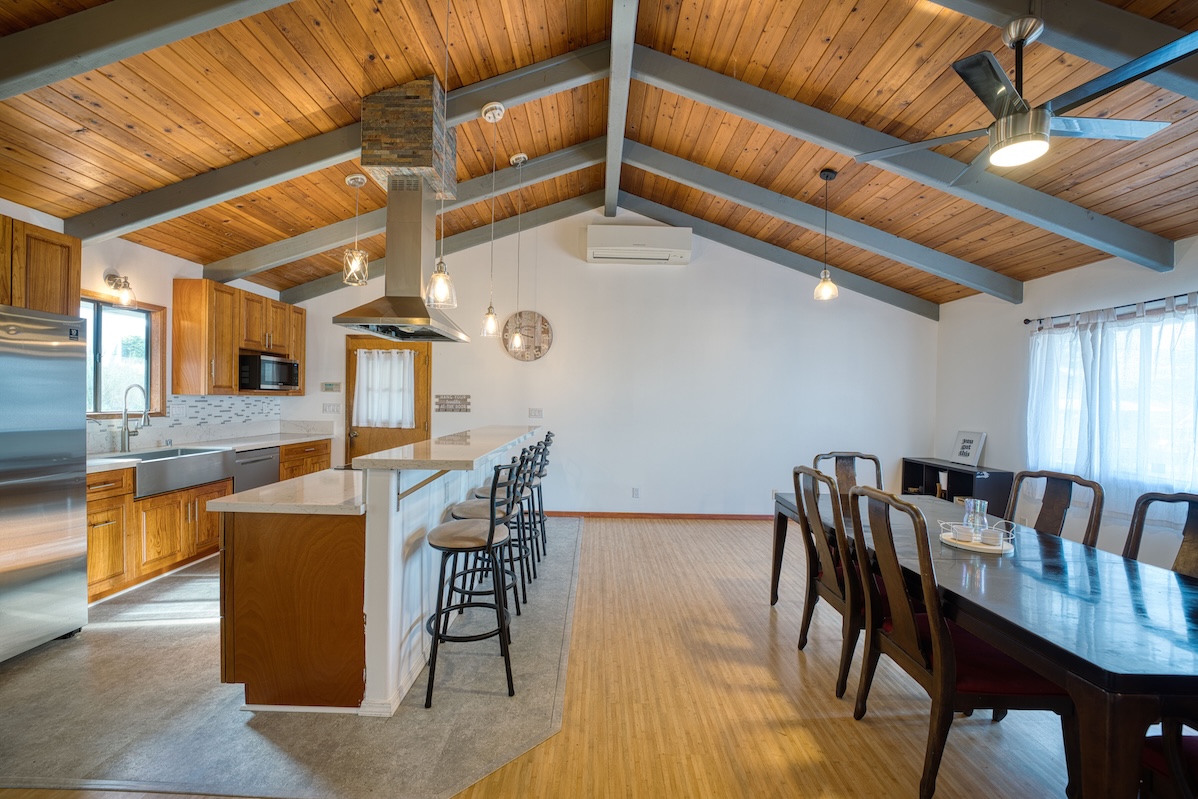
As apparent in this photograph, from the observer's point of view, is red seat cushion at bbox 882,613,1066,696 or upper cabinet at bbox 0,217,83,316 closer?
red seat cushion at bbox 882,613,1066,696

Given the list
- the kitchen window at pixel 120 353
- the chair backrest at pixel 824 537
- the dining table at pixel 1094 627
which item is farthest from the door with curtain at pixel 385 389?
the dining table at pixel 1094 627

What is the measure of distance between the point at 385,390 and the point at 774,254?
4.62 meters

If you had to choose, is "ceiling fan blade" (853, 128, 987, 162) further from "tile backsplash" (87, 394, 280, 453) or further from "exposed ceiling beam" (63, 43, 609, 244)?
"tile backsplash" (87, 394, 280, 453)

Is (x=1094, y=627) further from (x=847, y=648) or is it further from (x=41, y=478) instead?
(x=41, y=478)

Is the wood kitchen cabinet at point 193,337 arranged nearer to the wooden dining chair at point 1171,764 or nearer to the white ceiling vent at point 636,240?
the white ceiling vent at point 636,240

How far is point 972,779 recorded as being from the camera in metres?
1.86

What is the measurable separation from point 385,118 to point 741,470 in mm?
4671

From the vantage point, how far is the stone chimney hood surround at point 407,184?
309cm

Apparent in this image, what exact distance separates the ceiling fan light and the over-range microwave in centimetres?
549

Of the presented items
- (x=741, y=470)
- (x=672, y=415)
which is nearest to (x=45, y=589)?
(x=672, y=415)

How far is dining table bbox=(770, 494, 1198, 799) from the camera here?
3.86ft

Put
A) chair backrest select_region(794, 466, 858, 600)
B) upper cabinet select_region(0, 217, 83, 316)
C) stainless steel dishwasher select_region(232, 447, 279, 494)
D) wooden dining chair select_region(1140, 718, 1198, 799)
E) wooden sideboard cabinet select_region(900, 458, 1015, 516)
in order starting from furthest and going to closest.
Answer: wooden sideboard cabinet select_region(900, 458, 1015, 516) → stainless steel dishwasher select_region(232, 447, 279, 494) → upper cabinet select_region(0, 217, 83, 316) → chair backrest select_region(794, 466, 858, 600) → wooden dining chair select_region(1140, 718, 1198, 799)

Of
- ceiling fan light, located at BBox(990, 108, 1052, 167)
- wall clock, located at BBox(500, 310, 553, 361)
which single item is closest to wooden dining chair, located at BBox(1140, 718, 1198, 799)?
ceiling fan light, located at BBox(990, 108, 1052, 167)

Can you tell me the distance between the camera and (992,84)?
1.81 meters
